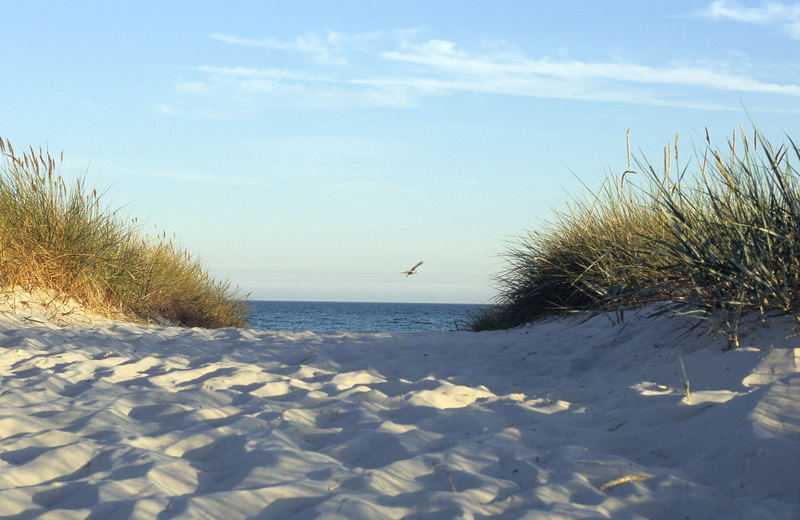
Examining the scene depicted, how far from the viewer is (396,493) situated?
1817 mm

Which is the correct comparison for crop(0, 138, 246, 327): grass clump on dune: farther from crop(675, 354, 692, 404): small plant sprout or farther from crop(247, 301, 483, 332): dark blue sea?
crop(675, 354, 692, 404): small plant sprout

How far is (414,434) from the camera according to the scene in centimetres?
237

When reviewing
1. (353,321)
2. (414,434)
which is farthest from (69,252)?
(353,321)

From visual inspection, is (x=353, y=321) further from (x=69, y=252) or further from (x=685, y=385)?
(x=685, y=385)

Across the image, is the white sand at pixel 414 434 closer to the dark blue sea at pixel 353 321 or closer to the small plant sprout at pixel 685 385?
the small plant sprout at pixel 685 385

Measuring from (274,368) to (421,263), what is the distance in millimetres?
2155

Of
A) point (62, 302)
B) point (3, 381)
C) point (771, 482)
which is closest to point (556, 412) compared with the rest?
point (771, 482)

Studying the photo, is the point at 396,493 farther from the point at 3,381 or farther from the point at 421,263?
the point at 421,263

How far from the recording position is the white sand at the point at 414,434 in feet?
5.66

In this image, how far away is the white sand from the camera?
1.73m

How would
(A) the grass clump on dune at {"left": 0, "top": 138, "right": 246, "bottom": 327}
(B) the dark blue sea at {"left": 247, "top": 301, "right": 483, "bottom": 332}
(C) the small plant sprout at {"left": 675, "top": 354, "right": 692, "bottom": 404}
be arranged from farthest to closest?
1. (B) the dark blue sea at {"left": 247, "top": 301, "right": 483, "bottom": 332}
2. (A) the grass clump on dune at {"left": 0, "top": 138, "right": 246, "bottom": 327}
3. (C) the small plant sprout at {"left": 675, "top": 354, "right": 692, "bottom": 404}

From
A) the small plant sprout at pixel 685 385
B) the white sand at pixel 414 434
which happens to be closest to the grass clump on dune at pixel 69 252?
the white sand at pixel 414 434

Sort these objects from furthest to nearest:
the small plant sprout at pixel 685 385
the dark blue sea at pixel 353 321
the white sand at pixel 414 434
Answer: the dark blue sea at pixel 353 321 → the small plant sprout at pixel 685 385 → the white sand at pixel 414 434

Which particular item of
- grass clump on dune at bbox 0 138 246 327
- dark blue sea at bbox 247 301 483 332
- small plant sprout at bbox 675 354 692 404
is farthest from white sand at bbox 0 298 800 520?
dark blue sea at bbox 247 301 483 332
